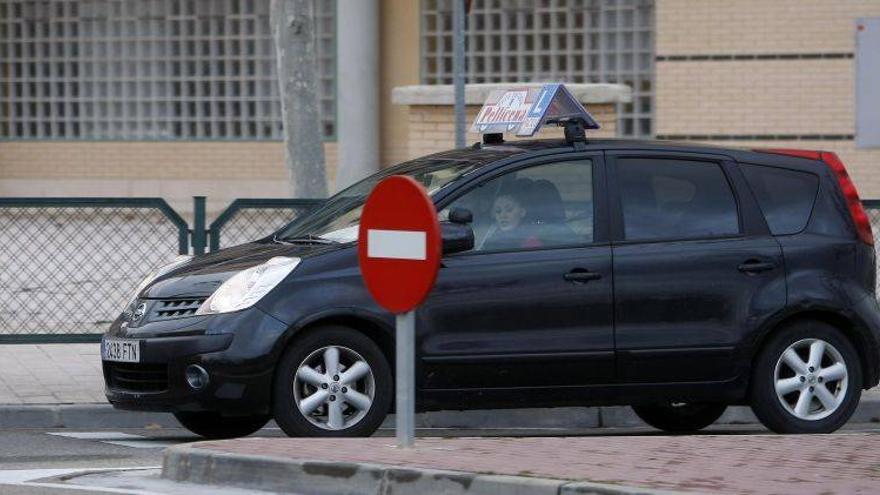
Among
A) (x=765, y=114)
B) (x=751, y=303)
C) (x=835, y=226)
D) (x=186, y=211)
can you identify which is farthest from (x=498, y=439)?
(x=765, y=114)

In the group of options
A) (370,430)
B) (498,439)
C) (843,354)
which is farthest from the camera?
(843,354)

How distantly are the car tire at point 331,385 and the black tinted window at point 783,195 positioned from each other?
217 centimetres

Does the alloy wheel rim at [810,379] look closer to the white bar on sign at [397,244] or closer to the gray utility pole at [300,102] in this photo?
the white bar on sign at [397,244]

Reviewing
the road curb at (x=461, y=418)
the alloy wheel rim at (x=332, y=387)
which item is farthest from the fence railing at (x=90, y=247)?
the alloy wheel rim at (x=332, y=387)

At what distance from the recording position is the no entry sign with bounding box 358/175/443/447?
7879mm

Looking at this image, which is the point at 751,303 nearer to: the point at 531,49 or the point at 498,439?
the point at 498,439

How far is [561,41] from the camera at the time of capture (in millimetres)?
24922

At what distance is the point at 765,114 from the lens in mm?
23125

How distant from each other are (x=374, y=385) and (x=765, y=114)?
14451 mm

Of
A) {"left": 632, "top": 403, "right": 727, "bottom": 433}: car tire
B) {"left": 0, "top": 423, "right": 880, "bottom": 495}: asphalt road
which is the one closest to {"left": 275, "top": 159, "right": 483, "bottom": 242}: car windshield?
{"left": 0, "top": 423, "right": 880, "bottom": 495}: asphalt road

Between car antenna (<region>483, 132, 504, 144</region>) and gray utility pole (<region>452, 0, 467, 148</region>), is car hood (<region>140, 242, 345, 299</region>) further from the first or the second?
gray utility pole (<region>452, 0, 467, 148</region>)

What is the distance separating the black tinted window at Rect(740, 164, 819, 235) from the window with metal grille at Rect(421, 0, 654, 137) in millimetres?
14322

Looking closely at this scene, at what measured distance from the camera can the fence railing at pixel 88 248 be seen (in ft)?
41.7

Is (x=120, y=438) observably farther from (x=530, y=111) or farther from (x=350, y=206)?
(x=530, y=111)
